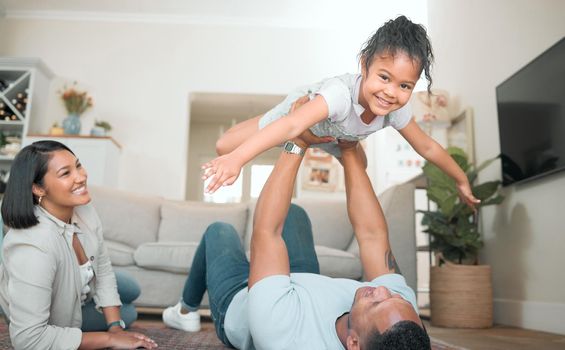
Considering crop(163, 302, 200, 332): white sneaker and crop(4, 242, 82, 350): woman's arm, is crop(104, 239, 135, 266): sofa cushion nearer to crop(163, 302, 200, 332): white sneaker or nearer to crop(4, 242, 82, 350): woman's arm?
crop(163, 302, 200, 332): white sneaker

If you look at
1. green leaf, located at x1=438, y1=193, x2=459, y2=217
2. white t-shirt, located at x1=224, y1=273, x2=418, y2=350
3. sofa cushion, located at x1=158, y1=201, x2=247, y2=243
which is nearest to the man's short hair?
white t-shirt, located at x1=224, y1=273, x2=418, y2=350

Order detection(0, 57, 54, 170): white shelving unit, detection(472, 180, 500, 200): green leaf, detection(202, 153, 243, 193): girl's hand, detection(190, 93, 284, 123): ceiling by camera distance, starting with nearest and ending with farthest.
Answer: detection(202, 153, 243, 193): girl's hand, detection(472, 180, 500, 200): green leaf, detection(0, 57, 54, 170): white shelving unit, detection(190, 93, 284, 123): ceiling

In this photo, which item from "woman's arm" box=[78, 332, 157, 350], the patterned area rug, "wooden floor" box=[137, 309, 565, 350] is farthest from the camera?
"wooden floor" box=[137, 309, 565, 350]

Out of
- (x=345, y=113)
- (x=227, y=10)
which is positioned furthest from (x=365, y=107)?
(x=227, y=10)

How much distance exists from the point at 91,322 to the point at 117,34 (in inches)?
203

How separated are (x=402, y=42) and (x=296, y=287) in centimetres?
73

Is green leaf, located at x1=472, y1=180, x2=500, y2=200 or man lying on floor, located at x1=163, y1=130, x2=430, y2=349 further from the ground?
green leaf, located at x1=472, y1=180, x2=500, y2=200

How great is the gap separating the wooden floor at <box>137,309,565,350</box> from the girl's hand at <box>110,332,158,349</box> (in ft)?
2.91

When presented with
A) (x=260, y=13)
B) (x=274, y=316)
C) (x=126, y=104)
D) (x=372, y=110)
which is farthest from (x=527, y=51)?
(x=126, y=104)

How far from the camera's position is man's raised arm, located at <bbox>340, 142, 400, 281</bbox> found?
1531mm

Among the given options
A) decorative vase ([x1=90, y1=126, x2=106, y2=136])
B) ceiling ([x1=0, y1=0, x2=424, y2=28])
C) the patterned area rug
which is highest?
ceiling ([x1=0, y1=0, x2=424, y2=28])

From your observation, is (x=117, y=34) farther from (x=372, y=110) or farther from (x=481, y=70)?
(x=372, y=110)

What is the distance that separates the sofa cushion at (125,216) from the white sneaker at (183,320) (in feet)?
4.46

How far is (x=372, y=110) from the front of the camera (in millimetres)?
1387
